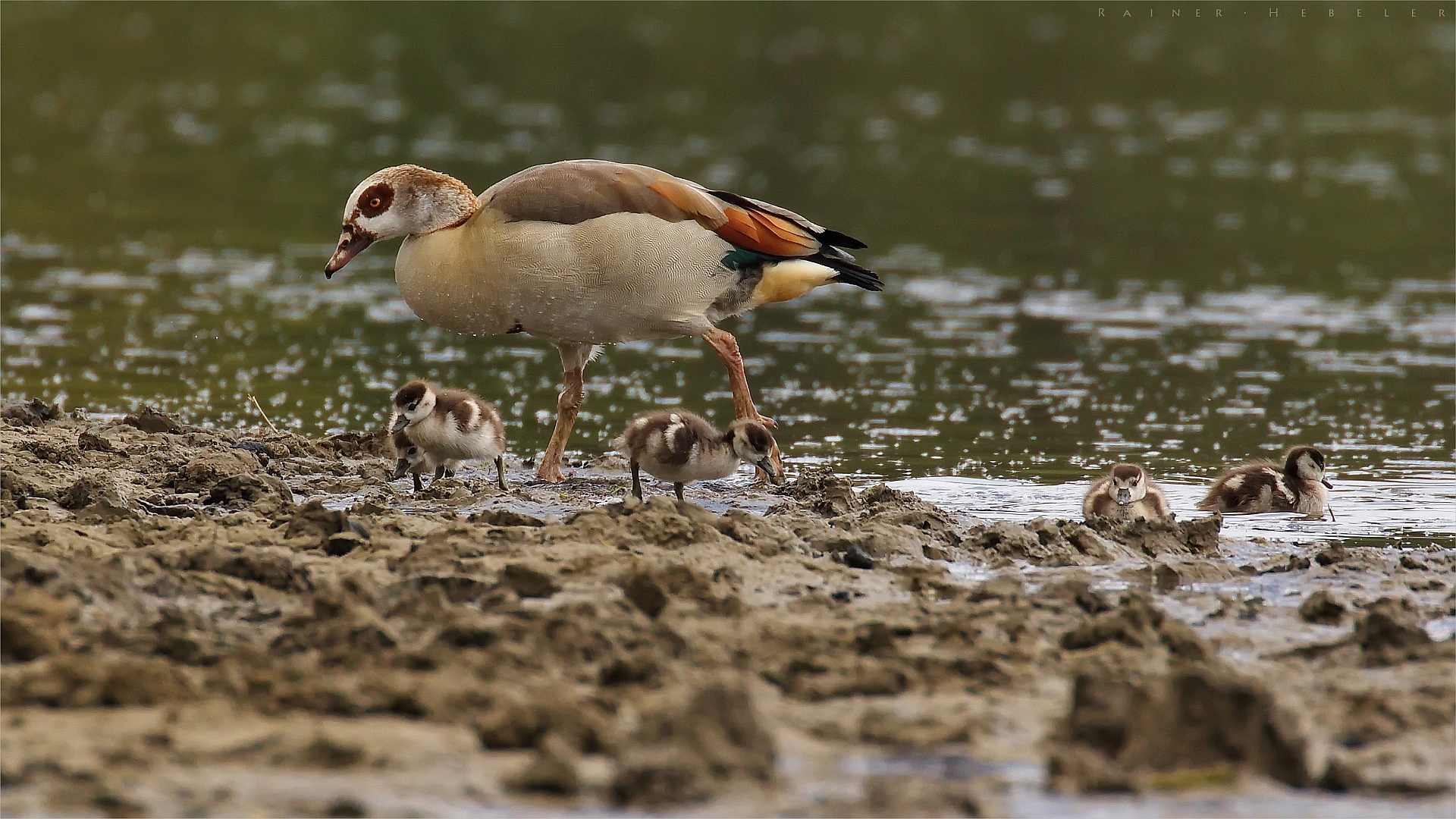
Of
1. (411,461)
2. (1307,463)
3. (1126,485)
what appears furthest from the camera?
(411,461)

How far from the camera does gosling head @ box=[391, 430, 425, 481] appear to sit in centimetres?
1066

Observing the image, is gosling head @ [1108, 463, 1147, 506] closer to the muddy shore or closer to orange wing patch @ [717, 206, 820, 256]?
the muddy shore

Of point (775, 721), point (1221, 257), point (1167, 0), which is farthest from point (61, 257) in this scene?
point (1167, 0)

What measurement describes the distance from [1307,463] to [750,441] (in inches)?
132

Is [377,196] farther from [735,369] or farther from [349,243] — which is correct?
[735,369]

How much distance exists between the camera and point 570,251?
1082 cm

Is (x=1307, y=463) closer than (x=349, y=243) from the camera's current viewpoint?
Yes

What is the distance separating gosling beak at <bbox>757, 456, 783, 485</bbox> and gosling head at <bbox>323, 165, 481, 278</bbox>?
95.9 inches

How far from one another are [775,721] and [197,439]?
22.5ft

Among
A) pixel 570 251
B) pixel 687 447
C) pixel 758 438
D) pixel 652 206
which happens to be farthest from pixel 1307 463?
pixel 570 251

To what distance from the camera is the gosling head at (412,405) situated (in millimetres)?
10508

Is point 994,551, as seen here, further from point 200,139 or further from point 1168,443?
point 200,139

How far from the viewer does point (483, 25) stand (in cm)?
4769

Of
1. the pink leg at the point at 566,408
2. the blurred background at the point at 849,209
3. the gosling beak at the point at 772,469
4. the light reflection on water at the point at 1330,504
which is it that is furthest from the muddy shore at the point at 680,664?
the blurred background at the point at 849,209
